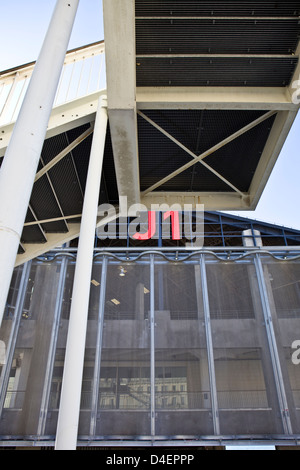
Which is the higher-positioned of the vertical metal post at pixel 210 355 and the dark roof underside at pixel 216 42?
the dark roof underside at pixel 216 42

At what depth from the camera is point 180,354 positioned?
969 centimetres

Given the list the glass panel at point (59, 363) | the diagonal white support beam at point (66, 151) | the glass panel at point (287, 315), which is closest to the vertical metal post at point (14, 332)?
the glass panel at point (59, 363)

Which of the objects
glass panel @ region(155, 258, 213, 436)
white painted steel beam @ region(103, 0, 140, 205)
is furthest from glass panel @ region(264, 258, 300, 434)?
white painted steel beam @ region(103, 0, 140, 205)

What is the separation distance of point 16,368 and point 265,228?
17547 millimetres

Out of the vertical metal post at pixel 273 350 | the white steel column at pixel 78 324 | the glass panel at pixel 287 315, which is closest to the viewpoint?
the white steel column at pixel 78 324

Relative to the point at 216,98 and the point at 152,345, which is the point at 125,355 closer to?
the point at 152,345

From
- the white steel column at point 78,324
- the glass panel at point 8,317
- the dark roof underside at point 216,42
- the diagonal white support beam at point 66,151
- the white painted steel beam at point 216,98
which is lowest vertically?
the white steel column at point 78,324

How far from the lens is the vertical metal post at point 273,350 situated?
866cm

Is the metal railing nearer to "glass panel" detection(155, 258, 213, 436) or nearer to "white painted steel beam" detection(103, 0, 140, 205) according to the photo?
"white painted steel beam" detection(103, 0, 140, 205)

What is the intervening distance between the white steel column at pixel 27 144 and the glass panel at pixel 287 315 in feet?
A: 30.8

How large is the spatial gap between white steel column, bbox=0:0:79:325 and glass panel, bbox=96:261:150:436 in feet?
26.5

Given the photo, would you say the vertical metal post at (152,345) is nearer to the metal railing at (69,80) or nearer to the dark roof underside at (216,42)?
the metal railing at (69,80)

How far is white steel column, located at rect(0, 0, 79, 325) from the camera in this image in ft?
7.48

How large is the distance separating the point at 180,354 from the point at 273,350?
2826 millimetres
